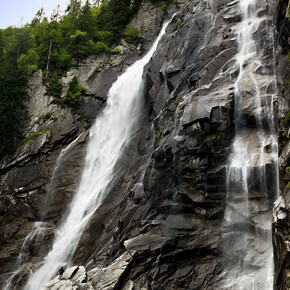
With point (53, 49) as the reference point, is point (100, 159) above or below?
below

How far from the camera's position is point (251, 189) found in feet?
45.1

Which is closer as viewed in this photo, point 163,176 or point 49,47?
point 163,176

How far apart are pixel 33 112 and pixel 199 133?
2178 cm

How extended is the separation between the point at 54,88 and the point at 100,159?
12.0 m

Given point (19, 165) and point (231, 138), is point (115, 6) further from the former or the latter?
point (231, 138)

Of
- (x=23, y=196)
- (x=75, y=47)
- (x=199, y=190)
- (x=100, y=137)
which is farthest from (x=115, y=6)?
(x=199, y=190)

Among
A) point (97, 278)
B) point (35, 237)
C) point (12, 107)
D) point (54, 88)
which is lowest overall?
point (35, 237)

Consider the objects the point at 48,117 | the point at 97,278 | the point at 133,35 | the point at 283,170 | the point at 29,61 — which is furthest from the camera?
the point at 133,35

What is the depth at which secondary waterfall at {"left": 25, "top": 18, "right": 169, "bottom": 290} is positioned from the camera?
66.3 ft

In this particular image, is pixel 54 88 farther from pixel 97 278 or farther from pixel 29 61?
pixel 97 278

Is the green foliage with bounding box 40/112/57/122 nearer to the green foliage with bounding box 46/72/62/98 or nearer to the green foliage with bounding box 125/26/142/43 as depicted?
the green foliage with bounding box 46/72/62/98

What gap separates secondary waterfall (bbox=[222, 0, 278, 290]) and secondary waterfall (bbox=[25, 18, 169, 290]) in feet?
32.7

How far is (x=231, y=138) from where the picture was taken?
15.5 metres

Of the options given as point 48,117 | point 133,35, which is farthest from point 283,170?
point 133,35
